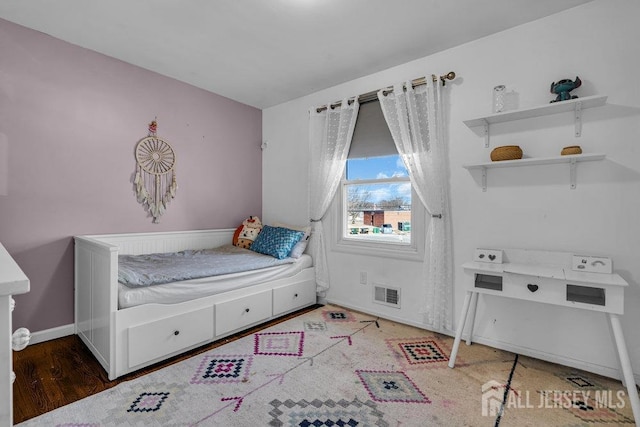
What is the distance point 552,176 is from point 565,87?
0.57 metres

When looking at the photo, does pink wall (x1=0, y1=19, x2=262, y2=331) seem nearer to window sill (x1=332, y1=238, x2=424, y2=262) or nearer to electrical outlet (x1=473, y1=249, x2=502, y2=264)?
window sill (x1=332, y1=238, x2=424, y2=262)

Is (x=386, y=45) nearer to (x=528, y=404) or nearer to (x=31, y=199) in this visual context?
(x=528, y=404)

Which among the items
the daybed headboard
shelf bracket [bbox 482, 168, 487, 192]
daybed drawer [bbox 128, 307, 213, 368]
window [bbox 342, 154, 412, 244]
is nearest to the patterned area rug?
daybed drawer [bbox 128, 307, 213, 368]

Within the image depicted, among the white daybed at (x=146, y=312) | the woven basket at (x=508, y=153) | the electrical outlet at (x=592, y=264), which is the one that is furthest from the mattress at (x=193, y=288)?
the electrical outlet at (x=592, y=264)

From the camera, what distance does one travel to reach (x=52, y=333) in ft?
8.39

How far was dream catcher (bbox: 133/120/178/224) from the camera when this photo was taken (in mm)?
3023

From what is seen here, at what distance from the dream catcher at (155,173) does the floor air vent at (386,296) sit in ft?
7.49

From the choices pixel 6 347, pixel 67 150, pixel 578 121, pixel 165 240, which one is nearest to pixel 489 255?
pixel 578 121

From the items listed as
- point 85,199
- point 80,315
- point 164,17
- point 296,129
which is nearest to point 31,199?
point 85,199

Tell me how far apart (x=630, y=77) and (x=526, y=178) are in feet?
2.59

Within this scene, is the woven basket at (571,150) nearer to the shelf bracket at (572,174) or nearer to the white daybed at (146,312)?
the shelf bracket at (572,174)

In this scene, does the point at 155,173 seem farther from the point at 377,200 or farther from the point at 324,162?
the point at 377,200

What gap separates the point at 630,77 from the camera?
6.37 ft

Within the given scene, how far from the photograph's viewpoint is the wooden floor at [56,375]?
174 cm
